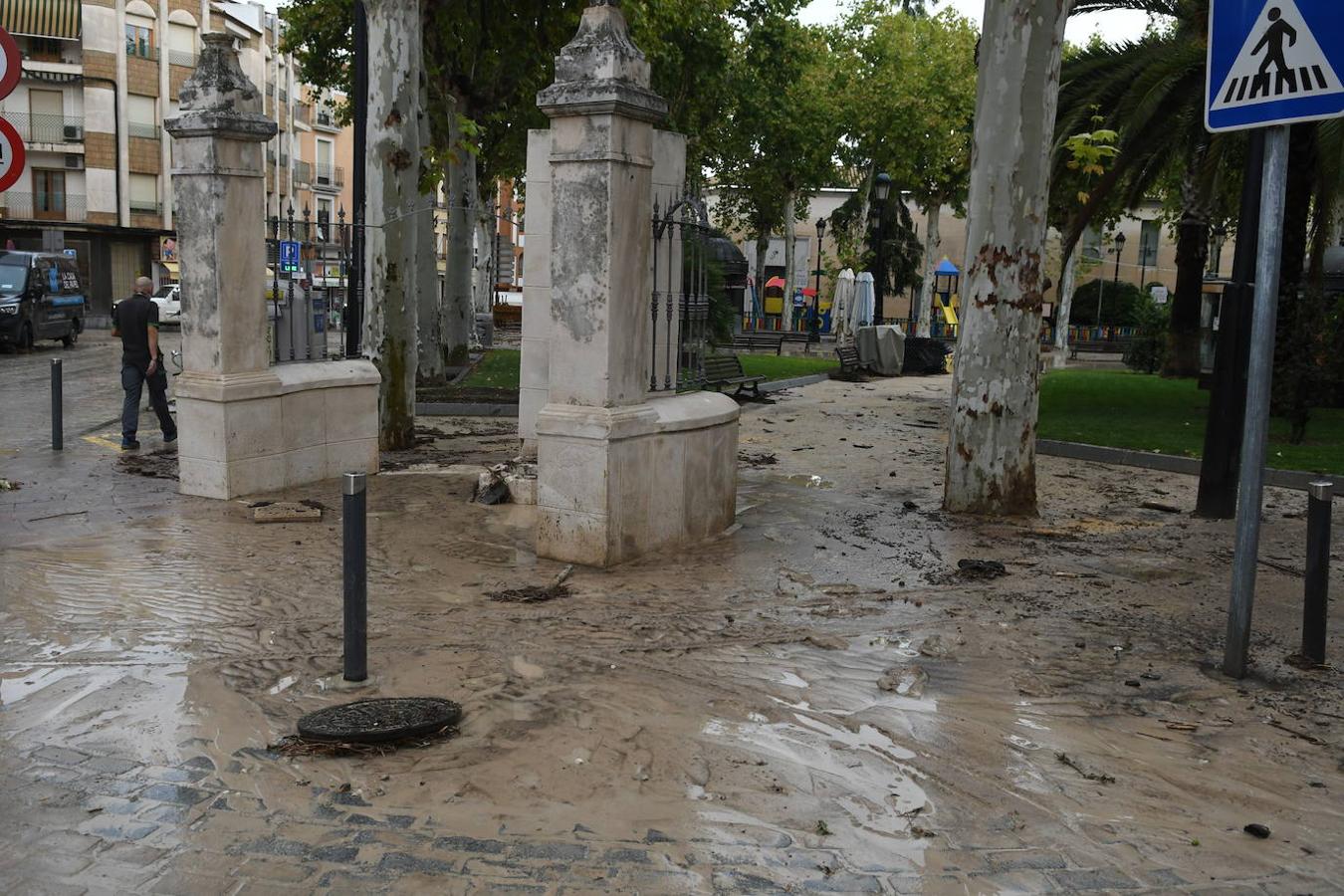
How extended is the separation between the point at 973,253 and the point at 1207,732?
218 inches

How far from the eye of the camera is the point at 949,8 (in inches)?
1902

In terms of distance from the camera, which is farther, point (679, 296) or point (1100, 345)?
point (1100, 345)

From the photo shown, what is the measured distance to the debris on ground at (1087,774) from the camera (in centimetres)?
485

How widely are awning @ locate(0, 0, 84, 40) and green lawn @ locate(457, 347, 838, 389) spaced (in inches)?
1130

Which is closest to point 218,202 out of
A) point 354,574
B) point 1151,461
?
point 354,574

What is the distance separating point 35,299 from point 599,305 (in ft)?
82.6

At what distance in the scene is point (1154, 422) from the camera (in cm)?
1788

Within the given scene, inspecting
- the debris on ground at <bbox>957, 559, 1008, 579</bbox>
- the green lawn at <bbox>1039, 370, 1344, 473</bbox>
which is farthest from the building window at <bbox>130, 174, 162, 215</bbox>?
the debris on ground at <bbox>957, 559, 1008, 579</bbox>

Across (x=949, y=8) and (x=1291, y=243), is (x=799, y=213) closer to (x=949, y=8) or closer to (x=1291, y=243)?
(x=949, y=8)

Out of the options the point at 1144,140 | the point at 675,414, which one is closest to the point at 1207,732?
the point at 675,414

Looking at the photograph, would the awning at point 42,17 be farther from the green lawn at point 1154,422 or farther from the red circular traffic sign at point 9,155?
the red circular traffic sign at point 9,155

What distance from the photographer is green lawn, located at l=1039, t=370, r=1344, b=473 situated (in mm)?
14453

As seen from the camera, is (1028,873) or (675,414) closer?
(1028,873)

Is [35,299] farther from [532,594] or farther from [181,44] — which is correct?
[181,44]
